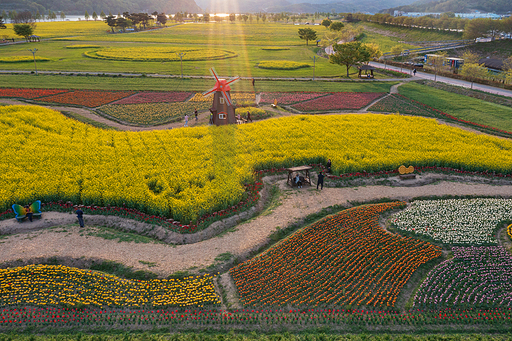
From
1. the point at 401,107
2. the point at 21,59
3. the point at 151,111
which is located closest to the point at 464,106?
the point at 401,107

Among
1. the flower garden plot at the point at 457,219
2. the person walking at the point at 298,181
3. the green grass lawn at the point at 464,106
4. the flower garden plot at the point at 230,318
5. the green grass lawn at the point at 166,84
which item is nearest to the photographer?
the flower garden plot at the point at 230,318

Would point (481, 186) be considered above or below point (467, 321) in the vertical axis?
above

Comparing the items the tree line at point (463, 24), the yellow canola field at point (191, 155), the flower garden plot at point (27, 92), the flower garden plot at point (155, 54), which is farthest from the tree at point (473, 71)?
the flower garden plot at point (27, 92)

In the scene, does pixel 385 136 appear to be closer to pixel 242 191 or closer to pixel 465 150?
pixel 465 150

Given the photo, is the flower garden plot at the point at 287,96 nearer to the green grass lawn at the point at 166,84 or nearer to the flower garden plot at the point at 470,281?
the green grass lawn at the point at 166,84

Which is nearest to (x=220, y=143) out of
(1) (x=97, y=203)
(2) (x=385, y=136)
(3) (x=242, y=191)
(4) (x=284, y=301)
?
(3) (x=242, y=191)

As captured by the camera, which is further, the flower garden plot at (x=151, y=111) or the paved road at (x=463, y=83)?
the paved road at (x=463, y=83)

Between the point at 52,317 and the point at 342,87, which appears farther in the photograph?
the point at 342,87
